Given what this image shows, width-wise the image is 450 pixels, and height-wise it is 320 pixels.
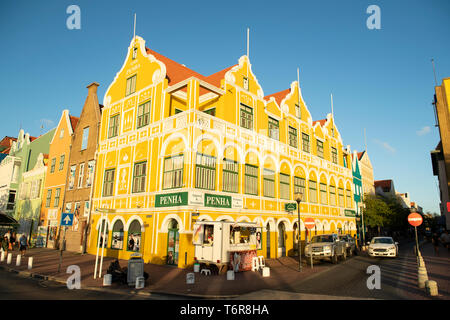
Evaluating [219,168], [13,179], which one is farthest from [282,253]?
[13,179]

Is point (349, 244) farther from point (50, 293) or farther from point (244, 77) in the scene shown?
point (50, 293)

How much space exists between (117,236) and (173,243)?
673 cm

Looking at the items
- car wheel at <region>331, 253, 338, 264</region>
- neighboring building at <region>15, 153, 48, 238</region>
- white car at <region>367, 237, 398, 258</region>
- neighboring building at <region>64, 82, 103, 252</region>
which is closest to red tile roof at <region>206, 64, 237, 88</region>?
neighboring building at <region>64, 82, 103, 252</region>

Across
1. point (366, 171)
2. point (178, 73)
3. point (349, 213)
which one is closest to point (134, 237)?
point (178, 73)

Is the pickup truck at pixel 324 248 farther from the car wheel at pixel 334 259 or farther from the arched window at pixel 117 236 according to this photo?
the arched window at pixel 117 236

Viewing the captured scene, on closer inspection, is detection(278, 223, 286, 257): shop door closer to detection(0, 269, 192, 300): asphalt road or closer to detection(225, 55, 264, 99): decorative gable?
detection(225, 55, 264, 99): decorative gable

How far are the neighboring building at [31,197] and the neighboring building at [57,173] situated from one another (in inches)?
62.5

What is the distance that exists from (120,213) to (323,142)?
23802mm

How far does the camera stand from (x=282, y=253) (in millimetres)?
25578

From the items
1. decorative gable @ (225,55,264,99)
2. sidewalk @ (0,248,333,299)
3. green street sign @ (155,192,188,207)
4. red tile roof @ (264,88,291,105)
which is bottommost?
sidewalk @ (0,248,333,299)

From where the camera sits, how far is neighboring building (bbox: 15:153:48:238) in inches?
1373

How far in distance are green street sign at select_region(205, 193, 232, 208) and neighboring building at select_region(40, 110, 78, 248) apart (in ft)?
58.1

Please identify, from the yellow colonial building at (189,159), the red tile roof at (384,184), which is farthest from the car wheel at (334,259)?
the red tile roof at (384,184)
